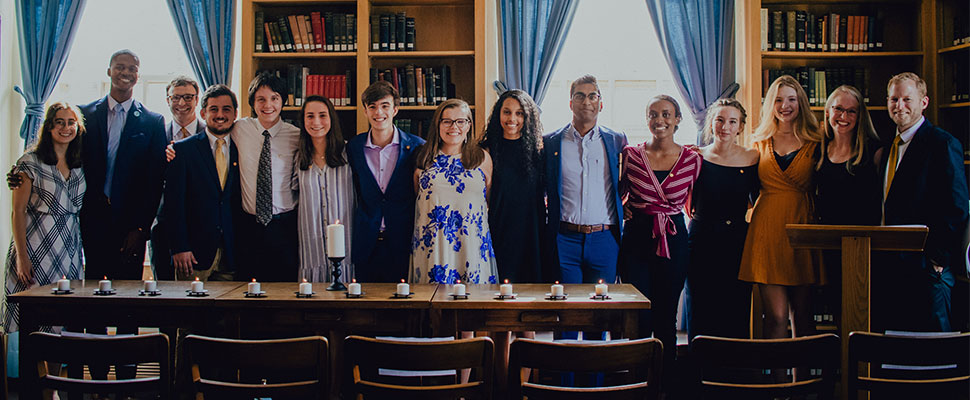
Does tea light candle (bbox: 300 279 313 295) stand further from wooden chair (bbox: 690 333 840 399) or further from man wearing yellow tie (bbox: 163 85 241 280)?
wooden chair (bbox: 690 333 840 399)

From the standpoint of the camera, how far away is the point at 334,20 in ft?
15.3

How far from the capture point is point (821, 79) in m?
4.58

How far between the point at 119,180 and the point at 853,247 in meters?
3.47

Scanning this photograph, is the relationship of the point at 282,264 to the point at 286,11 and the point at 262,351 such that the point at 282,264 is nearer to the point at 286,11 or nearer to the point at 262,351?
the point at 262,351

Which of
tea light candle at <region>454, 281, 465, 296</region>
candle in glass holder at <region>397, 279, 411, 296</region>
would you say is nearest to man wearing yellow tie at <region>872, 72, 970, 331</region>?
tea light candle at <region>454, 281, 465, 296</region>

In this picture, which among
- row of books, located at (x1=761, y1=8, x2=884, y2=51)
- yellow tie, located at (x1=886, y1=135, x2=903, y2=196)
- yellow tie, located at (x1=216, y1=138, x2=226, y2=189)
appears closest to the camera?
yellow tie, located at (x1=886, y1=135, x2=903, y2=196)

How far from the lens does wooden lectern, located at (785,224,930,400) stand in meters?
2.29

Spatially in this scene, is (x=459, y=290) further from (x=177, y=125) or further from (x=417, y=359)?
(x=177, y=125)

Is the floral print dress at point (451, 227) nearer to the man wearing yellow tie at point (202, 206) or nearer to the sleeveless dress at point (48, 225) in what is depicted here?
the man wearing yellow tie at point (202, 206)

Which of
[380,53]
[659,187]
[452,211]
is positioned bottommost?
[452,211]

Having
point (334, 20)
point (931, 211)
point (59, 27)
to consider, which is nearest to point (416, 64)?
point (334, 20)

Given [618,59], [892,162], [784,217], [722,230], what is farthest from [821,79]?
[722,230]

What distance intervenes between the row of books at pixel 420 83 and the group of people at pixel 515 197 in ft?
3.98

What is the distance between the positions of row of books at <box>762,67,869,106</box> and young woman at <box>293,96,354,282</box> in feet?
9.28
